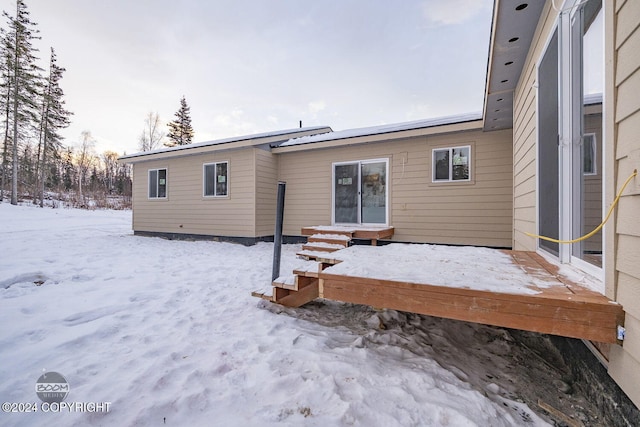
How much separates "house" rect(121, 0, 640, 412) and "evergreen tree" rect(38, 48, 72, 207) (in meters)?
12.6

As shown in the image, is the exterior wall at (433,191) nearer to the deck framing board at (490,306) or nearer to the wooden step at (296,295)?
the wooden step at (296,295)

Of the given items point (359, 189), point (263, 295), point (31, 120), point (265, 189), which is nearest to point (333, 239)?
point (359, 189)

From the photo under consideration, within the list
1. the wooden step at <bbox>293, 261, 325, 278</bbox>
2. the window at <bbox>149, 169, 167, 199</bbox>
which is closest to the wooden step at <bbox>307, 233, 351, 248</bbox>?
the wooden step at <bbox>293, 261, 325, 278</bbox>

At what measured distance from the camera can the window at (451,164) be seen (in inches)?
228

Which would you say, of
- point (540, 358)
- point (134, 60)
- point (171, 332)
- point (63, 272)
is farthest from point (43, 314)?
point (134, 60)

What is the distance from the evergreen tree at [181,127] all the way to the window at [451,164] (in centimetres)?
2434

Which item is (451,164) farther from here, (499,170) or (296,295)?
(296,295)

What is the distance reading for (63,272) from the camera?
153 inches

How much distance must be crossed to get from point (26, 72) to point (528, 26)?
21755 millimetres

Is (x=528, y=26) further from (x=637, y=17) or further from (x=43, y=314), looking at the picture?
(x=43, y=314)

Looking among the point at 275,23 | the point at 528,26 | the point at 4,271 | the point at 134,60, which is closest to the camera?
the point at 528,26

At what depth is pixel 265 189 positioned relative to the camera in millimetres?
7684

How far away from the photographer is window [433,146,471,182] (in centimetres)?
580

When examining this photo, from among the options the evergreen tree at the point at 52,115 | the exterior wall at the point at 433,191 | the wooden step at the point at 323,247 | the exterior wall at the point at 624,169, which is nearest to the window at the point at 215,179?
the exterior wall at the point at 433,191
